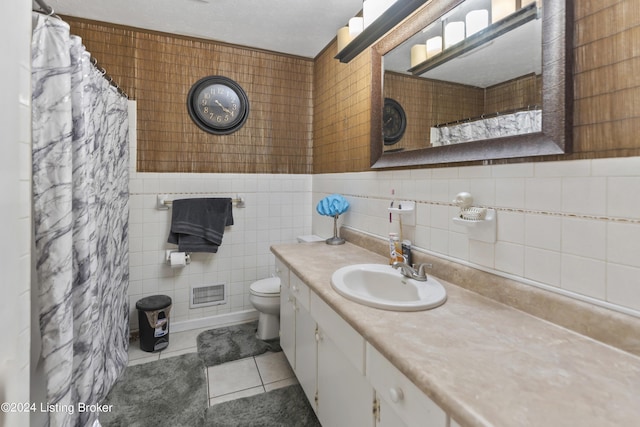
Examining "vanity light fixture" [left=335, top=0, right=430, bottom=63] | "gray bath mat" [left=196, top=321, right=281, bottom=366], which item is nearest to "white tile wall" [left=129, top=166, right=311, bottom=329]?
"gray bath mat" [left=196, top=321, right=281, bottom=366]

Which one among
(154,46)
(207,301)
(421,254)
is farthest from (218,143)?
(421,254)

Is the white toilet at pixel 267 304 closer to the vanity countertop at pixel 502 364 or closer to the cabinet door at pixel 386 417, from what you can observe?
the vanity countertop at pixel 502 364

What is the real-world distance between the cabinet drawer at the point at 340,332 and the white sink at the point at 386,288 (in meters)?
0.10

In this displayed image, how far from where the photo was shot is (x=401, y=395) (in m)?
0.82

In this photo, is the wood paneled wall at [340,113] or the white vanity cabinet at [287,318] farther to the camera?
the wood paneled wall at [340,113]

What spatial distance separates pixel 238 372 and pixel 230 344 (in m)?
0.37

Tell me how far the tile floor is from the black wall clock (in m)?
1.76

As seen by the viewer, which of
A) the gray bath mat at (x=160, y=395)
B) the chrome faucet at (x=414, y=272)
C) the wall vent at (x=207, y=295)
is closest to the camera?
the chrome faucet at (x=414, y=272)

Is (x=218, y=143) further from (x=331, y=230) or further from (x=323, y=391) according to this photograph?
(x=323, y=391)

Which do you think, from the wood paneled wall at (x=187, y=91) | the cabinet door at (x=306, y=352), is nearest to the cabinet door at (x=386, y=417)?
the cabinet door at (x=306, y=352)

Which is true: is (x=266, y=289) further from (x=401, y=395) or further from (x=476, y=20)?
(x=476, y=20)

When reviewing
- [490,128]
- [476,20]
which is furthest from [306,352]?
[476,20]

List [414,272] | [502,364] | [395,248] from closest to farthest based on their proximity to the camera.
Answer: [502,364] → [414,272] → [395,248]

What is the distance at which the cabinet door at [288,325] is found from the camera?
1.79 meters
